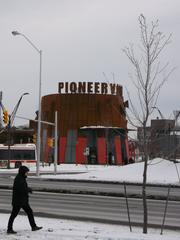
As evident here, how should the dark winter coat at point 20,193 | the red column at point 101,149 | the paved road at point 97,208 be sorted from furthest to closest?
the red column at point 101,149, the paved road at point 97,208, the dark winter coat at point 20,193

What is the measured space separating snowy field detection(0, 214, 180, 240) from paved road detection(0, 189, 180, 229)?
5.46 ft

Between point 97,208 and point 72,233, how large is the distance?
700cm

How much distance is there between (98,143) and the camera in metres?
86.0

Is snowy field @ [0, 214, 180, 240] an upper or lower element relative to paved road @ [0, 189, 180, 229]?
lower

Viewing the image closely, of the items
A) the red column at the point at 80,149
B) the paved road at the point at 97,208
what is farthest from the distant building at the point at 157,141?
the red column at the point at 80,149

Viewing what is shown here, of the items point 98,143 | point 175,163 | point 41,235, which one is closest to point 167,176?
point 175,163

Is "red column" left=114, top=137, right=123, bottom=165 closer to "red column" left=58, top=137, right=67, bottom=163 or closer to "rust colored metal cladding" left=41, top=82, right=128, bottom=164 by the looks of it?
"rust colored metal cladding" left=41, top=82, right=128, bottom=164

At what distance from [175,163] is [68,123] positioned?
5317 cm

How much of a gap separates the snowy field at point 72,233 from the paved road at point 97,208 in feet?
5.46

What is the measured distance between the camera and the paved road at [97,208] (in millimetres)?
14758

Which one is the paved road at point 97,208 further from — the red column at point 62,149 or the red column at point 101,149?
the red column at point 62,149

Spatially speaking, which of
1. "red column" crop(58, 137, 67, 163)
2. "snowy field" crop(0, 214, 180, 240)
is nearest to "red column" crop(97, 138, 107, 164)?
"red column" crop(58, 137, 67, 163)

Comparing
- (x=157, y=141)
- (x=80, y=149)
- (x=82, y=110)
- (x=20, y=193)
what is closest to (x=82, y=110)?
(x=82, y=110)

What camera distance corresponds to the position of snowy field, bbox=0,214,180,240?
10.2 metres
